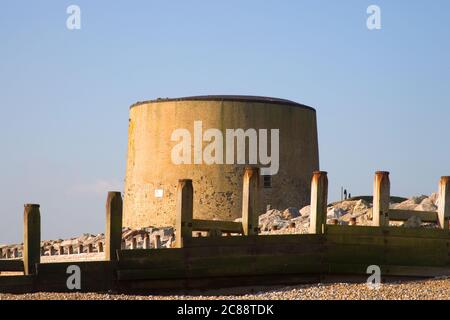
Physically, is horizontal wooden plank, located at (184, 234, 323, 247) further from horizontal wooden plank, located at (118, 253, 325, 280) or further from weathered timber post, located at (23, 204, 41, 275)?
weathered timber post, located at (23, 204, 41, 275)

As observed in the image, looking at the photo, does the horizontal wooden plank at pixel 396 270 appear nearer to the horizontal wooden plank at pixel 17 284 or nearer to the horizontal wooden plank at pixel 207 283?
the horizontal wooden plank at pixel 207 283

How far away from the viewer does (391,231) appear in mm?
15570

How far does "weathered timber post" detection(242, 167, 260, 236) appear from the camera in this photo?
15125 mm

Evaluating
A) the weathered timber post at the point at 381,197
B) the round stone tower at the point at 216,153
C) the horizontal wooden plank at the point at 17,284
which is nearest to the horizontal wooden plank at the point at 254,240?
the weathered timber post at the point at 381,197

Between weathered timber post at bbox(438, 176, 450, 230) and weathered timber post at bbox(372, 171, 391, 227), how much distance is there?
38.0 inches

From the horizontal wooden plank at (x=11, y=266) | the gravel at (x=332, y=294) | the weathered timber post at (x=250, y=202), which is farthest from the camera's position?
the weathered timber post at (x=250, y=202)

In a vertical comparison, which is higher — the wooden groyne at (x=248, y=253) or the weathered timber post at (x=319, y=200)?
the weathered timber post at (x=319, y=200)

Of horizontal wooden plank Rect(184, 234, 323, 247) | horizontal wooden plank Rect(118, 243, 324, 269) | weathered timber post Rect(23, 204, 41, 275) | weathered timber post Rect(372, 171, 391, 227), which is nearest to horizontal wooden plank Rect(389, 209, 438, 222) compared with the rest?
weathered timber post Rect(372, 171, 391, 227)

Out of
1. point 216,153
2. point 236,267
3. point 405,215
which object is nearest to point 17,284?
point 236,267

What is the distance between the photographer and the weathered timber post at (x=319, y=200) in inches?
598

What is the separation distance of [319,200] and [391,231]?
4.31 feet

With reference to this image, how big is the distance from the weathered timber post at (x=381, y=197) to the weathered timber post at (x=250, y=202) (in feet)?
6.10

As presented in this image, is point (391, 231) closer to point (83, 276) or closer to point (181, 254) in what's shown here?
point (181, 254)
